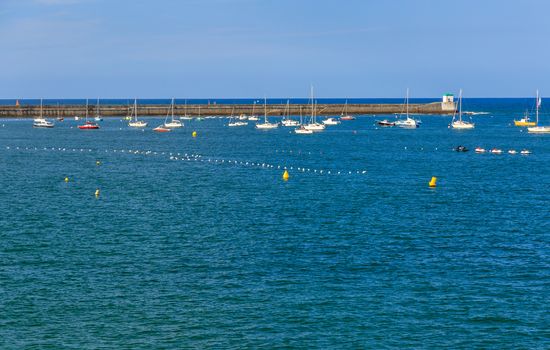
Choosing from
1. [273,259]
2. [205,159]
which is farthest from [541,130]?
[273,259]

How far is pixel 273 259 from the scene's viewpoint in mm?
51844

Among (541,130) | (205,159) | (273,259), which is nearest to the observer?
(273,259)

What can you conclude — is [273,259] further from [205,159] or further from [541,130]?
[541,130]

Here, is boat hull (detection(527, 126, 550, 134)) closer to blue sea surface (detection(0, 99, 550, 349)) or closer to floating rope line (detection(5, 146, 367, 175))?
floating rope line (detection(5, 146, 367, 175))

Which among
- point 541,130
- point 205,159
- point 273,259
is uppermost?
point 541,130

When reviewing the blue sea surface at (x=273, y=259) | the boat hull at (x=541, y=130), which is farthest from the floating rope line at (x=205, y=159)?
the boat hull at (x=541, y=130)

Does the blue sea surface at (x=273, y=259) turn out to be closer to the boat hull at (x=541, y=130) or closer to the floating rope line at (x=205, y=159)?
the floating rope line at (x=205, y=159)

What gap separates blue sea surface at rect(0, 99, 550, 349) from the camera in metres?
39.1

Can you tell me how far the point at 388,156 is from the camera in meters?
131

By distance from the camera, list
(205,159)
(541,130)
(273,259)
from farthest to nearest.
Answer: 1. (541,130)
2. (205,159)
3. (273,259)

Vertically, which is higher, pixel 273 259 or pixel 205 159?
pixel 205 159

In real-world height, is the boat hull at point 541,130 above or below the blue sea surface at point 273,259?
above

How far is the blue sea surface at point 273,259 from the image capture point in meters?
39.1

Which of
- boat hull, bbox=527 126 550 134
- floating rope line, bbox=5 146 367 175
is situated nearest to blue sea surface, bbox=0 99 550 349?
floating rope line, bbox=5 146 367 175
